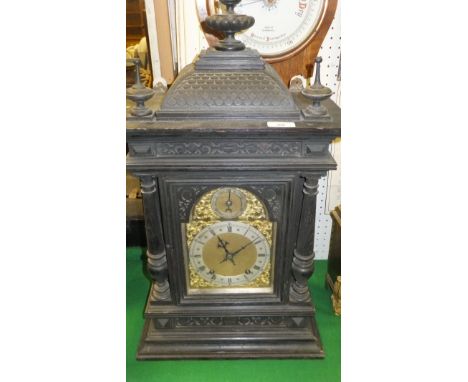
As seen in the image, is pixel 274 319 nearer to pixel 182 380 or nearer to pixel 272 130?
pixel 182 380

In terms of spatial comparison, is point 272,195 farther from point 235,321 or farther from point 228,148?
point 235,321

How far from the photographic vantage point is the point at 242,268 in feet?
4.94

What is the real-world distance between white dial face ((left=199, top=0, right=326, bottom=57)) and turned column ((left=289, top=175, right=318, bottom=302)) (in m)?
0.63

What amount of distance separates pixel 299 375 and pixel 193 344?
1.46ft

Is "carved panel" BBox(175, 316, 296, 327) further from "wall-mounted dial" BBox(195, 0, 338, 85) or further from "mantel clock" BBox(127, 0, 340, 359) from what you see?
"wall-mounted dial" BBox(195, 0, 338, 85)

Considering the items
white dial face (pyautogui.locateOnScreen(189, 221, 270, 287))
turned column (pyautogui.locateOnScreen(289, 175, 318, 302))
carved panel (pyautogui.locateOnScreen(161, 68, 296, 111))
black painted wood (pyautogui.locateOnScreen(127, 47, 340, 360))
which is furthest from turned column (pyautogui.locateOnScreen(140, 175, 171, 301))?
turned column (pyautogui.locateOnScreen(289, 175, 318, 302))

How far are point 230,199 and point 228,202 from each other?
0.05 feet

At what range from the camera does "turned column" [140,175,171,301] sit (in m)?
1.30

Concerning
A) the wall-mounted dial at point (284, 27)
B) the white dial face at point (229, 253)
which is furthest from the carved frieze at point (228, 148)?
the wall-mounted dial at point (284, 27)

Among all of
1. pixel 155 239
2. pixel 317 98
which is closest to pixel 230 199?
pixel 155 239

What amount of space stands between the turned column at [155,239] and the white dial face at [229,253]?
0.12 metres

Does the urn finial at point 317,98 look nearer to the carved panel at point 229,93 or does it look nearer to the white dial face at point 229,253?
the carved panel at point 229,93

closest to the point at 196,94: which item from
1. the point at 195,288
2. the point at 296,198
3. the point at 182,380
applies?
the point at 296,198

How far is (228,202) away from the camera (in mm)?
1364
